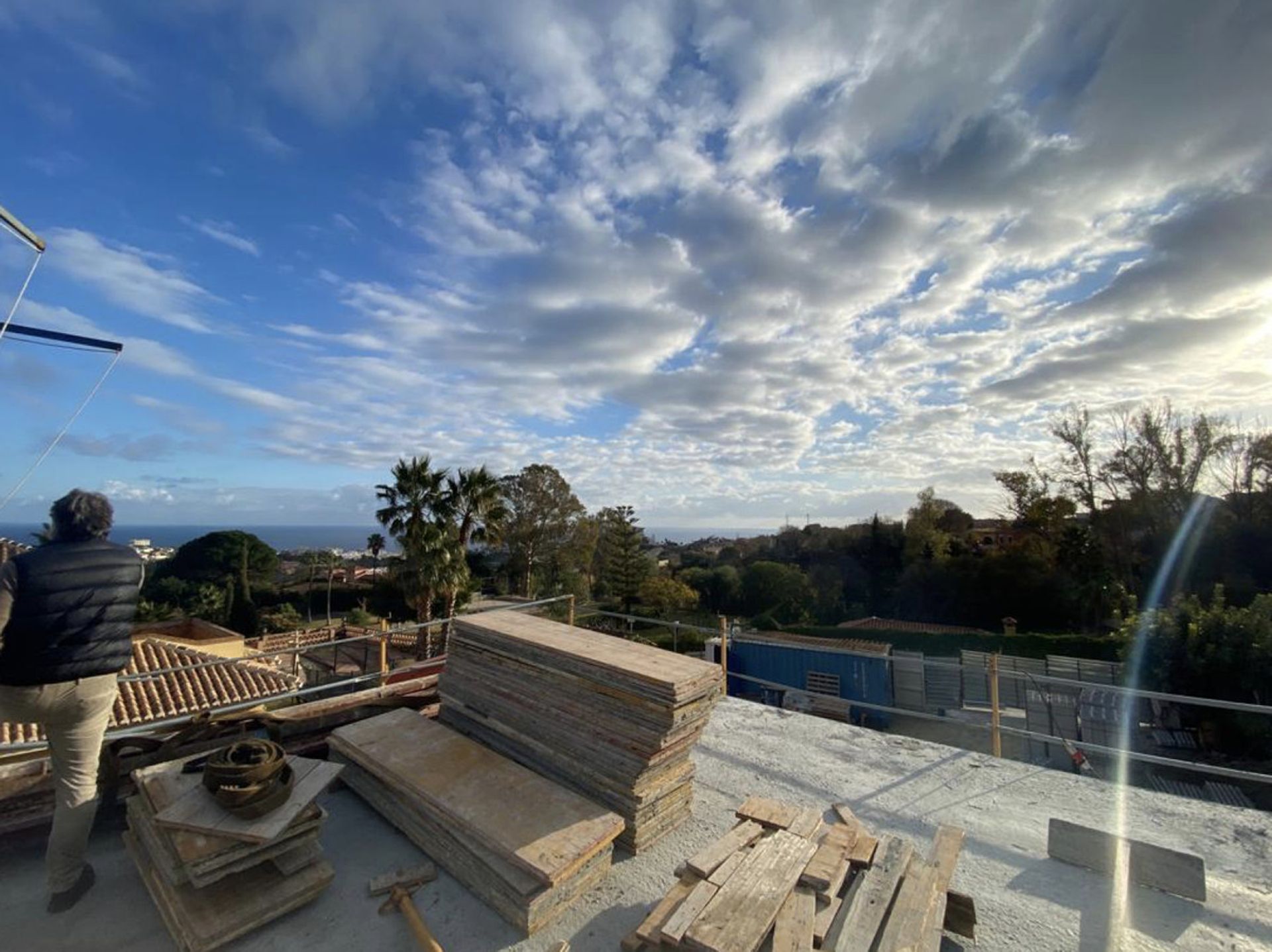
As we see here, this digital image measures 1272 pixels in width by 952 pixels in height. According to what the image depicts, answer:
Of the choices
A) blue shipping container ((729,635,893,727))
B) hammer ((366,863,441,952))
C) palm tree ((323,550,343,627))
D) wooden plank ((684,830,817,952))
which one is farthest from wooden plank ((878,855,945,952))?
palm tree ((323,550,343,627))

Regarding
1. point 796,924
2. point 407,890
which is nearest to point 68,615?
point 407,890

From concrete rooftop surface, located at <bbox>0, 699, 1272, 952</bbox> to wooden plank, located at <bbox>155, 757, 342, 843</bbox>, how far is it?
0.48 metres

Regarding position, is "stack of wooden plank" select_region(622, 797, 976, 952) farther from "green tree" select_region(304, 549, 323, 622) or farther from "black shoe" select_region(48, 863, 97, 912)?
"green tree" select_region(304, 549, 323, 622)

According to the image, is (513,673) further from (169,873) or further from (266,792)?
(169,873)

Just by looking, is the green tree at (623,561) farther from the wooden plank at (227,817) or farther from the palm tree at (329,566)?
the wooden plank at (227,817)

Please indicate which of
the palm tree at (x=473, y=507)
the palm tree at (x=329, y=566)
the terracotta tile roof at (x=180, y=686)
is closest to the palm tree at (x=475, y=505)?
the palm tree at (x=473, y=507)

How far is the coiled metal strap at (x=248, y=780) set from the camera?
2.66m

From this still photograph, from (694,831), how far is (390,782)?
1.91 meters

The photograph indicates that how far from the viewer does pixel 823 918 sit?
259cm

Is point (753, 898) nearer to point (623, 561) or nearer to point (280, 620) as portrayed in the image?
point (623, 561)

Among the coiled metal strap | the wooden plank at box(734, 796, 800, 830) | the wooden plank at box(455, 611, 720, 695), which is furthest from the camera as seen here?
the wooden plank at box(455, 611, 720, 695)

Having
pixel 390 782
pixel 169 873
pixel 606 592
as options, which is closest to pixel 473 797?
pixel 390 782

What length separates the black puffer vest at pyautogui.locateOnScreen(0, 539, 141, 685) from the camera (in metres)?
2.61

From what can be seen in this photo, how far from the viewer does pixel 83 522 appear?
113 inches
